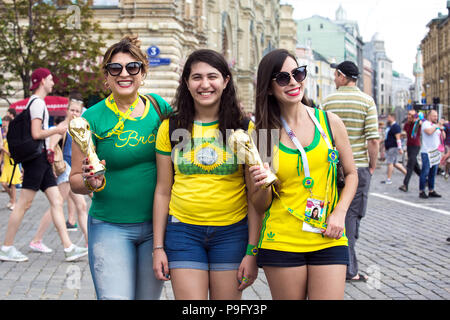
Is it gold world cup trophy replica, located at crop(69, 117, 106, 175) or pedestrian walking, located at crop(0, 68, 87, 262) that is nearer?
gold world cup trophy replica, located at crop(69, 117, 106, 175)

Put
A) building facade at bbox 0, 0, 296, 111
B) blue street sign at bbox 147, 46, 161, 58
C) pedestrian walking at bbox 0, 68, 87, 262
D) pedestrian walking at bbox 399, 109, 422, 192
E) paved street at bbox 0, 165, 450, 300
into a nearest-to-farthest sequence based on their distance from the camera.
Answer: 1. paved street at bbox 0, 165, 450, 300
2. pedestrian walking at bbox 0, 68, 87, 262
3. pedestrian walking at bbox 399, 109, 422, 192
4. blue street sign at bbox 147, 46, 161, 58
5. building facade at bbox 0, 0, 296, 111

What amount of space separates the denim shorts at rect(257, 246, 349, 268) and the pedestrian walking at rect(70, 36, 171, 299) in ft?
2.21

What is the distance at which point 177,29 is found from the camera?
95.1 feet

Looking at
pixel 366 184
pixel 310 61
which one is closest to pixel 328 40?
pixel 310 61

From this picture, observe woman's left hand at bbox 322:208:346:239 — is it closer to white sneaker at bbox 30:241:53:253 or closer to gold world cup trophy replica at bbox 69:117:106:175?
gold world cup trophy replica at bbox 69:117:106:175

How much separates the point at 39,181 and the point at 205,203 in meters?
4.67

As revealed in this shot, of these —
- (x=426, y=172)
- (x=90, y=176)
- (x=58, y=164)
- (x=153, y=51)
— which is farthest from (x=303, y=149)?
(x=153, y=51)

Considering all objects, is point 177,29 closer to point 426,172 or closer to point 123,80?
point 426,172

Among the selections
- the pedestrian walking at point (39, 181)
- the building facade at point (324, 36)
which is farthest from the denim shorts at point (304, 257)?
the building facade at point (324, 36)

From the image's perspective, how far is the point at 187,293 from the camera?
326cm

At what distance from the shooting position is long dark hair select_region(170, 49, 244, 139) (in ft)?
11.1

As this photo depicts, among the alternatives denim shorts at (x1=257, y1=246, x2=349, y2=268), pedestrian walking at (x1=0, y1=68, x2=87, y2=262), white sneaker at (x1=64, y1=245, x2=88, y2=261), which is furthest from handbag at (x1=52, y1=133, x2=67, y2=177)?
denim shorts at (x1=257, y1=246, x2=349, y2=268)

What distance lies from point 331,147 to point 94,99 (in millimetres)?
1769
